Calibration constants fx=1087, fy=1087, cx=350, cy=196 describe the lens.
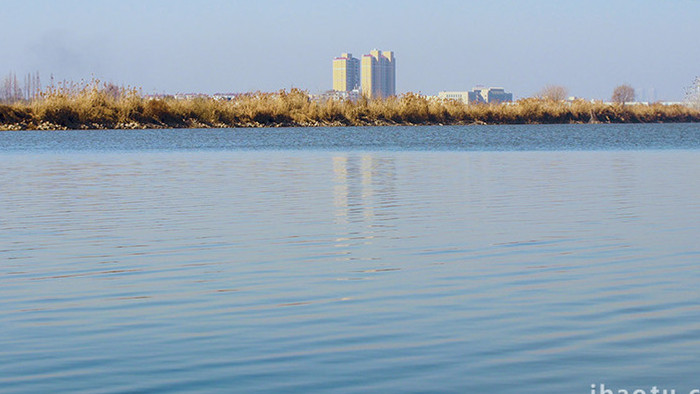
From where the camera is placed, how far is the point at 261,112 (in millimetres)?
66938

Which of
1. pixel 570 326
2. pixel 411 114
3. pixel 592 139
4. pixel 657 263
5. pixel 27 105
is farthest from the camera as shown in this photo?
pixel 411 114

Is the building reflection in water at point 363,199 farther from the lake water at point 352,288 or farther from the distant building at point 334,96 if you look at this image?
the distant building at point 334,96

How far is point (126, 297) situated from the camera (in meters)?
8.11

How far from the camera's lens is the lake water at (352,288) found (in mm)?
5859

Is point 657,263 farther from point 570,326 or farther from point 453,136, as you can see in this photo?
point 453,136

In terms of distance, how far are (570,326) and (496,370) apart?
46.6 inches

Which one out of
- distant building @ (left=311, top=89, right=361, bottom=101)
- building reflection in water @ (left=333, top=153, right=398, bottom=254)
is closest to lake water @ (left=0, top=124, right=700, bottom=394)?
building reflection in water @ (left=333, top=153, right=398, bottom=254)

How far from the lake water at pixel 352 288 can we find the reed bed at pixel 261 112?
139ft

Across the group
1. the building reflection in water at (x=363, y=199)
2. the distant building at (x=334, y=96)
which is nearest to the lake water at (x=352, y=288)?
the building reflection in water at (x=363, y=199)

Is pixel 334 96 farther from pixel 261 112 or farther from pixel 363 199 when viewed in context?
pixel 363 199

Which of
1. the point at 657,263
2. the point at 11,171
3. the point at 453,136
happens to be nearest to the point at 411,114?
the point at 453,136

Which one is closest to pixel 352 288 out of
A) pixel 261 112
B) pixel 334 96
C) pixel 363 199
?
pixel 363 199

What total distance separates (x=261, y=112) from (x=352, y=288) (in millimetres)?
59160

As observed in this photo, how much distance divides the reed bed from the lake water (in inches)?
1667
